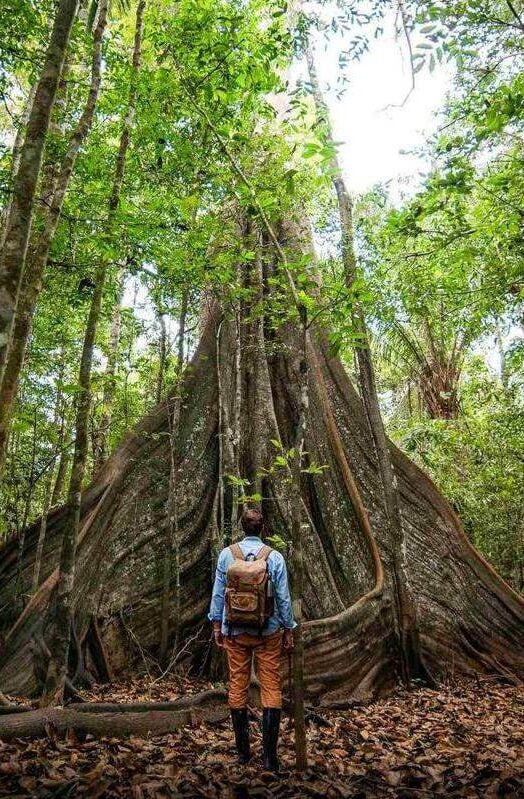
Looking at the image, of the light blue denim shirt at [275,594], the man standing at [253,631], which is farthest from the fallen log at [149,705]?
the light blue denim shirt at [275,594]

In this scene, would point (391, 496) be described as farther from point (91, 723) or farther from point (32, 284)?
point (32, 284)

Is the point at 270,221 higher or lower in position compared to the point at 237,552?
higher

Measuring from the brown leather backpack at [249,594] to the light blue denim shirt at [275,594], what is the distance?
58mm

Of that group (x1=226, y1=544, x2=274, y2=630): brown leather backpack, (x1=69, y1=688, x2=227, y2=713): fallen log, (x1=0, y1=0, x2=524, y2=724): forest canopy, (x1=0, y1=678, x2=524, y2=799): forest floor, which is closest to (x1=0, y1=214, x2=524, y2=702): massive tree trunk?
(x1=0, y1=0, x2=524, y2=724): forest canopy

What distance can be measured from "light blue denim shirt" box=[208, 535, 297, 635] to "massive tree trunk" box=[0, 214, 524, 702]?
172 cm

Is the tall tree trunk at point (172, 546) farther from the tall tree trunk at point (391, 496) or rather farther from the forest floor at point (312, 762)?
the tall tree trunk at point (391, 496)

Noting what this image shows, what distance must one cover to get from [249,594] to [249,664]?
48 centimetres

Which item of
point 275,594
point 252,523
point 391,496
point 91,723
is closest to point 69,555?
point 91,723

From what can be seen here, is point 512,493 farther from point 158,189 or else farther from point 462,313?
point 158,189

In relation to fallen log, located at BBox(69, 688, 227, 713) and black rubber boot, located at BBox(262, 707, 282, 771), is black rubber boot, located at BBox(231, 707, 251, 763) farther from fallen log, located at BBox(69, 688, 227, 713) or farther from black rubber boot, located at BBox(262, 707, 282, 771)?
fallen log, located at BBox(69, 688, 227, 713)

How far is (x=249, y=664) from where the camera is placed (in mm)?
3430

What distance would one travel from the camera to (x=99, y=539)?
19.3 ft

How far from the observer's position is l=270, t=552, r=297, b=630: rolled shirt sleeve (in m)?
3.42

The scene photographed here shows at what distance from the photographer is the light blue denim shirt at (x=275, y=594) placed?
3.42 meters
